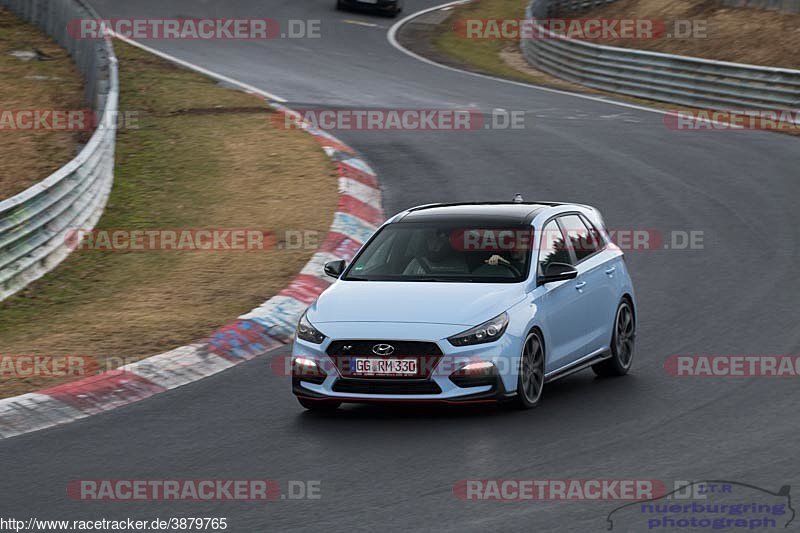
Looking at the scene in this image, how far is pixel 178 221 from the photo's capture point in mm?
18156

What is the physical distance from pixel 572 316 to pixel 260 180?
9.96 meters

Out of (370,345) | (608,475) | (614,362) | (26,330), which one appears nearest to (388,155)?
(26,330)

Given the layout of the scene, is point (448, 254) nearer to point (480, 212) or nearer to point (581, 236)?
point (480, 212)

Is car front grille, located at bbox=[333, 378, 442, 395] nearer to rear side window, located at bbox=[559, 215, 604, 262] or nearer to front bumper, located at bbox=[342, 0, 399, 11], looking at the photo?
rear side window, located at bbox=[559, 215, 604, 262]

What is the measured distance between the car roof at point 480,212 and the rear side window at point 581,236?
0.75 ft

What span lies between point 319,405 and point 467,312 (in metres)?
1.33

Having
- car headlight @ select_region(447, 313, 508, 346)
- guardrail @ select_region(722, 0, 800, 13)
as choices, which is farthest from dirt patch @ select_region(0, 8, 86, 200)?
guardrail @ select_region(722, 0, 800, 13)

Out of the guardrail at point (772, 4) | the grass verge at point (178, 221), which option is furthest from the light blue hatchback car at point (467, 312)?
the guardrail at point (772, 4)

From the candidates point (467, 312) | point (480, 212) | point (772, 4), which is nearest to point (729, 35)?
point (772, 4)

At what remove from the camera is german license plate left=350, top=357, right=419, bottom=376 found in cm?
956

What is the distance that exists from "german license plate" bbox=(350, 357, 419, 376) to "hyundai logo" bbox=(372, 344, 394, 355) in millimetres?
48

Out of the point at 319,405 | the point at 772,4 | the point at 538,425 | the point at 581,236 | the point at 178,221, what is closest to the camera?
the point at 538,425

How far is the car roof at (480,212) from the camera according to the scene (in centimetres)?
1098

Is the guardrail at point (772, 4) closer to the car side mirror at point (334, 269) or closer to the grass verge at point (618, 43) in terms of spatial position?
the grass verge at point (618, 43)
